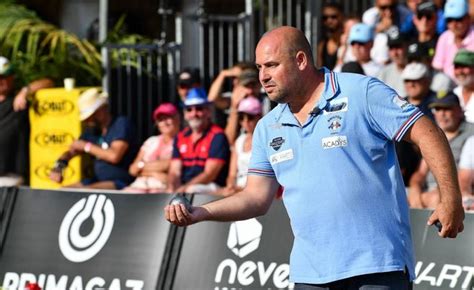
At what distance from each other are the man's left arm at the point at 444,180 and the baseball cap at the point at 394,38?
6093 millimetres

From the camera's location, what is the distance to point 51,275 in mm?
9992

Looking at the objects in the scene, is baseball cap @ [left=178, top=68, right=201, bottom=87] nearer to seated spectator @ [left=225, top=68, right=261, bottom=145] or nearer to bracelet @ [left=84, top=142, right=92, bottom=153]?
seated spectator @ [left=225, top=68, right=261, bottom=145]

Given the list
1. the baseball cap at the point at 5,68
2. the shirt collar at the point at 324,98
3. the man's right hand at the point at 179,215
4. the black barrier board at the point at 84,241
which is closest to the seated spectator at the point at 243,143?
the black barrier board at the point at 84,241

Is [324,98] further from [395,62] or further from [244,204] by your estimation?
[395,62]

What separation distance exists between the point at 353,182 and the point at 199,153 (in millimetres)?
5938

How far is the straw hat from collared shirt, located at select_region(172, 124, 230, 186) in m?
1.27

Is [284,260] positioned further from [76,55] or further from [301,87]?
[76,55]

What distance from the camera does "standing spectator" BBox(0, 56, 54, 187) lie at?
42.0 ft

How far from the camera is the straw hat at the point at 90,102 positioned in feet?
40.4

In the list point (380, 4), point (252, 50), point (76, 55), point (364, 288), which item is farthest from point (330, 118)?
point (76, 55)

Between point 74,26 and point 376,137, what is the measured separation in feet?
40.3

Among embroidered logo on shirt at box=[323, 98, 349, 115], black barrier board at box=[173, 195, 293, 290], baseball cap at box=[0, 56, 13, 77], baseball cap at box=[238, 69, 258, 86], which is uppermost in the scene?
embroidered logo on shirt at box=[323, 98, 349, 115]

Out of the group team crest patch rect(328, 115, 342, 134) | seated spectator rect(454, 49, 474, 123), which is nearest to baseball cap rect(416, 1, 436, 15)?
seated spectator rect(454, 49, 474, 123)

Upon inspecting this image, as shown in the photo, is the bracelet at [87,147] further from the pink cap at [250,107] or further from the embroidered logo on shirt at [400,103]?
the embroidered logo on shirt at [400,103]
